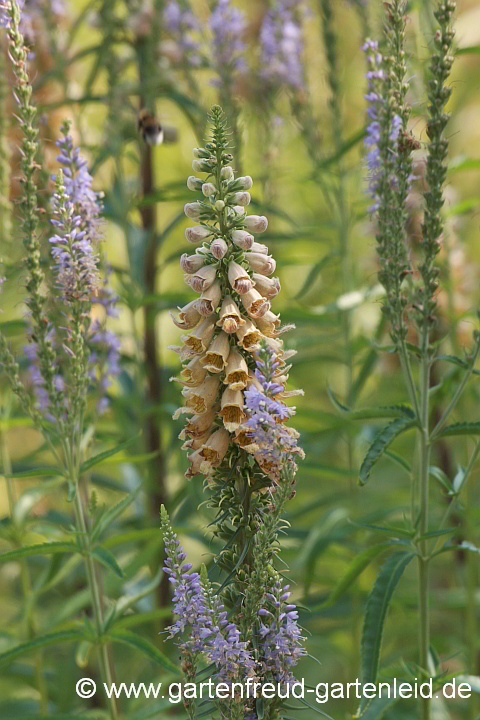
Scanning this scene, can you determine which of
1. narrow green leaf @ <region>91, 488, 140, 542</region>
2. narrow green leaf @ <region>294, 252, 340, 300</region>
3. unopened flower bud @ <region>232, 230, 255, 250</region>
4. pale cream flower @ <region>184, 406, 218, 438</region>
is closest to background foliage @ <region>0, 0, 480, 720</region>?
narrow green leaf @ <region>294, 252, 340, 300</region>

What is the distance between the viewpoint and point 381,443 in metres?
2.06

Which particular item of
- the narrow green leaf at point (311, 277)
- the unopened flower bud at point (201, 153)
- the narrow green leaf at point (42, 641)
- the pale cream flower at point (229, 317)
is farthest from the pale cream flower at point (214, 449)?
the narrow green leaf at point (311, 277)

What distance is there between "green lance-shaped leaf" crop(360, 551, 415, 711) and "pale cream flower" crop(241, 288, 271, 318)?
0.82 meters

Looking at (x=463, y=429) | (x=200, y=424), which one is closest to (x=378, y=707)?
(x=463, y=429)

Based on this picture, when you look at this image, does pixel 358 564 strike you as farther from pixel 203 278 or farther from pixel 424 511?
pixel 203 278

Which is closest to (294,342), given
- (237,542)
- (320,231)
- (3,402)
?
(320,231)

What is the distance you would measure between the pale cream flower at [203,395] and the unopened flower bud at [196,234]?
11.8 inches

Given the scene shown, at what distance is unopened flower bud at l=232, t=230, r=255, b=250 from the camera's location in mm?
1719

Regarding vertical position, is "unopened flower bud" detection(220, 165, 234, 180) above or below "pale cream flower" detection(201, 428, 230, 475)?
above

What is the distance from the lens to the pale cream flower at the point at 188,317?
1.81 metres

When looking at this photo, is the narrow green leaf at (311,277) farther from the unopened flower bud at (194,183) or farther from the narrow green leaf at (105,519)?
the unopened flower bud at (194,183)

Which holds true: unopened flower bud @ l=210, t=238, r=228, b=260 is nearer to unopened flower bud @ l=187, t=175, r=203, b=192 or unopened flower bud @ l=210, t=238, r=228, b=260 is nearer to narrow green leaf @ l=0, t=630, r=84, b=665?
unopened flower bud @ l=187, t=175, r=203, b=192

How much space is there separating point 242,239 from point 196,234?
0.34 feet

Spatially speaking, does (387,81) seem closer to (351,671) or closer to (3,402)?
(3,402)
